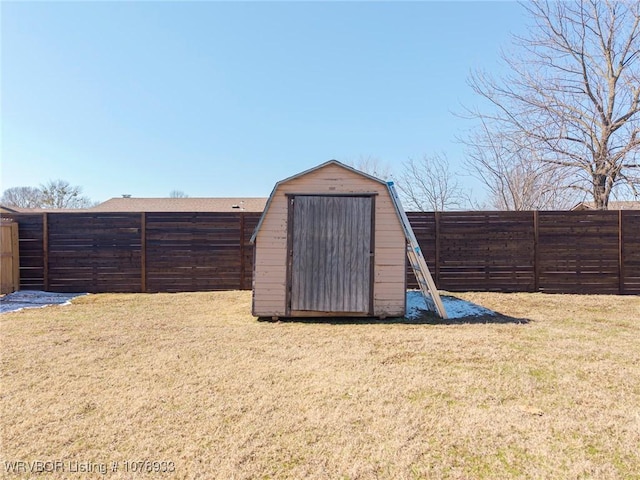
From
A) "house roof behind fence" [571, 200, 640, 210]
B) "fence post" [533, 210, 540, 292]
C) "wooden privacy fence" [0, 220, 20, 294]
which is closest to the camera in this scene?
"wooden privacy fence" [0, 220, 20, 294]

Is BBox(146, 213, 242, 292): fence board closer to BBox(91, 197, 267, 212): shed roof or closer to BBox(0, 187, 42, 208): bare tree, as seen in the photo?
BBox(91, 197, 267, 212): shed roof

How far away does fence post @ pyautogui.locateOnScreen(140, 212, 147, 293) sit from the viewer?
25.3 ft

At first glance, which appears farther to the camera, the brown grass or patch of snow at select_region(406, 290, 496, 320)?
patch of snow at select_region(406, 290, 496, 320)

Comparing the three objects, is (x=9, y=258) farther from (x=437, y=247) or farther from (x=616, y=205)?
(x=616, y=205)

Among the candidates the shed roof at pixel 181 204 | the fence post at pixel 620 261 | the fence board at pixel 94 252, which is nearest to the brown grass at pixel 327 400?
the fence board at pixel 94 252

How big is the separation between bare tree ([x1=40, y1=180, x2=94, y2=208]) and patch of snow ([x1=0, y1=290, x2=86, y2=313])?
84.1ft

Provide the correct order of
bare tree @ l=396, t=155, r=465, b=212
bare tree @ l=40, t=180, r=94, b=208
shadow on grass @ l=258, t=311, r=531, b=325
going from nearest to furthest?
shadow on grass @ l=258, t=311, r=531, b=325 < bare tree @ l=396, t=155, r=465, b=212 < bare tree @ l=40, t=180, r=94, b=208

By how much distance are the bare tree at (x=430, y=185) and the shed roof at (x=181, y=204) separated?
8.64 m

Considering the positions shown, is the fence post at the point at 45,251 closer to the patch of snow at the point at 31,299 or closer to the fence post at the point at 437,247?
the patch of snow at the point at 31,299

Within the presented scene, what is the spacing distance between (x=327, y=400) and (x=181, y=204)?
20.0 m

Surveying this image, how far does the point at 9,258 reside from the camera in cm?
740

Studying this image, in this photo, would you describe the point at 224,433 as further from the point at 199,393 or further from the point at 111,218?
the point at 111,218

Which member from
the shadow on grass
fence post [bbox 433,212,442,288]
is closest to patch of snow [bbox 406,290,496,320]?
the shadow on grass

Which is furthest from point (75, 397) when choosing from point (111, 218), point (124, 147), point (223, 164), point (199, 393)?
point (223, 164)
